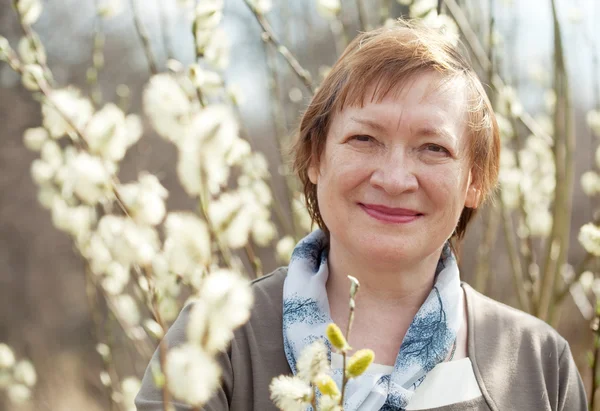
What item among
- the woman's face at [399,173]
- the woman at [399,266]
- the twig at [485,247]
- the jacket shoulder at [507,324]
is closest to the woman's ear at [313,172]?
the woman at [399,266]

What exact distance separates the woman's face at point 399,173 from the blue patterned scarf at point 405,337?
0.33ft

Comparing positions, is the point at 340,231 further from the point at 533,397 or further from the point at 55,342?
the point at 55,342

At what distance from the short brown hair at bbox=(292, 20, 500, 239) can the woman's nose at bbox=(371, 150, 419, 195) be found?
0.35 ft

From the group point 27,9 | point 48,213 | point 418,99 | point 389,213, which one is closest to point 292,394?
point 389,213

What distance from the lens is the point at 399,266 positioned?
117cm

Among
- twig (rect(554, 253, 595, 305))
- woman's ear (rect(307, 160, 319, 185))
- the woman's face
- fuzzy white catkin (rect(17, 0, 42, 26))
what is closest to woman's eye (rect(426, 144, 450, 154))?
the woman's face

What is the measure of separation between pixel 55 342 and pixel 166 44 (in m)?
3.61

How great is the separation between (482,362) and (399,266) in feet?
0.75

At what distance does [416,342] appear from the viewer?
3.76 feet

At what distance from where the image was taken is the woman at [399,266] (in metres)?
1.11

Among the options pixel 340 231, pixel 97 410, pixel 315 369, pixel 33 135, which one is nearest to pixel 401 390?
pixel 340 231

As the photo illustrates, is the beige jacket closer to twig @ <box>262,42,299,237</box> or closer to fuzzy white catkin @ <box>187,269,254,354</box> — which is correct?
fuzzy white catkin @ <box>187,269,254,354</box>

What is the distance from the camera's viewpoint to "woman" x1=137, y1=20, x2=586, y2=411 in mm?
1109

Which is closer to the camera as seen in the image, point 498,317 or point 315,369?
point 315,369
